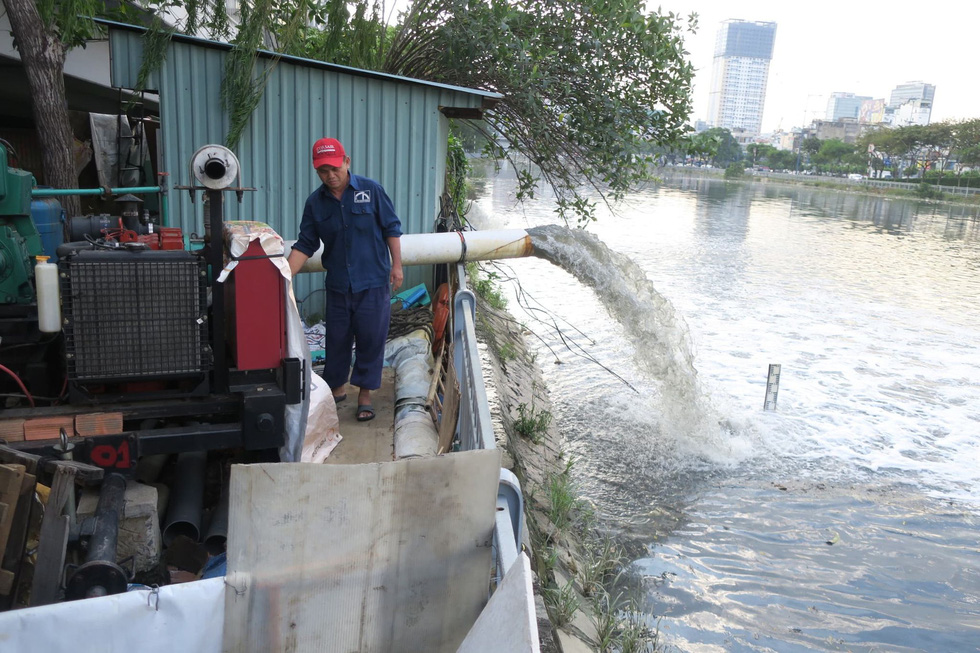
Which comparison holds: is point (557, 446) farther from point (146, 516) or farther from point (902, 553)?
point (146, 516)

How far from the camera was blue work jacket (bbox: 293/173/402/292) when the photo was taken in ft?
16.1

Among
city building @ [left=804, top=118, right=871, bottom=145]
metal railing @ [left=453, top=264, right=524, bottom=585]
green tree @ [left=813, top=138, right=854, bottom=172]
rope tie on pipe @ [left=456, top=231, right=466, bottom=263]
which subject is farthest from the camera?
city building @ [left=804, top=118, right=871, bottom=145]

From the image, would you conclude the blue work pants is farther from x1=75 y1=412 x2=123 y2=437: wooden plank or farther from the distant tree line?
the distant tree line

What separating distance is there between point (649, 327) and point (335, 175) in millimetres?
5755

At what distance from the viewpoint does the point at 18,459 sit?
3307 millimetres

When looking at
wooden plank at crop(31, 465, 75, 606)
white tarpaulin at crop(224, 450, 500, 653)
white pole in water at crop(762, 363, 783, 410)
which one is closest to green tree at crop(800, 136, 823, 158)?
white pole in water at crop(762, 363, 783, 410)

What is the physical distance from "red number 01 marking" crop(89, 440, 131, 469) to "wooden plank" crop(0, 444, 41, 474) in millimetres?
328

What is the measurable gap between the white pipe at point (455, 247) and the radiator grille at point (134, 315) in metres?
2.50

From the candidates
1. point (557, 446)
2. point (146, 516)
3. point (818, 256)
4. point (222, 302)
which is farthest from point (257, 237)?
point (818, 256)

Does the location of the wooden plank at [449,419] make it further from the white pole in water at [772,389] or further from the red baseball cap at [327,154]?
the white pole in water at [772,389]

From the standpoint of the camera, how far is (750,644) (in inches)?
224

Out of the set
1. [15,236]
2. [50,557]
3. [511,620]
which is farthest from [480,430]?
[15,236]

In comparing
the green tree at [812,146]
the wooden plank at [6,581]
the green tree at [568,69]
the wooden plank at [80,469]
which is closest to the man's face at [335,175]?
the wooden plank at [80,469]

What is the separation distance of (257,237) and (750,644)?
4.69 metres
